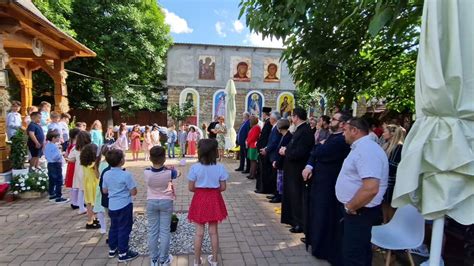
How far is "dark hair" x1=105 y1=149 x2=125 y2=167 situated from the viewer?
372 cm

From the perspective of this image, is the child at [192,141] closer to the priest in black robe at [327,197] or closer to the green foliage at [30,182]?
the green foliage at [30,182]

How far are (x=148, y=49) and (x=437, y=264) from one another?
20926mm

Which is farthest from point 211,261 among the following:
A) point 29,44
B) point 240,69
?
point 240,69

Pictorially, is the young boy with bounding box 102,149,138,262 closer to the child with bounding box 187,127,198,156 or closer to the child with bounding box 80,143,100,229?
the child with bounding box 80,143,100,229

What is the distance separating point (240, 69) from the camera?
76.3 feet

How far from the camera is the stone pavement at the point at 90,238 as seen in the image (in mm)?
3816

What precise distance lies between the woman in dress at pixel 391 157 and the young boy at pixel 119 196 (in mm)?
3394

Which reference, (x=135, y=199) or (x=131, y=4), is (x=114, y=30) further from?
(x=135, y=199)

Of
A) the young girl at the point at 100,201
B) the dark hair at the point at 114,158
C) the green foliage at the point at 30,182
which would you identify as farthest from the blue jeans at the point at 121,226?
the green foliage at the point at 30,182

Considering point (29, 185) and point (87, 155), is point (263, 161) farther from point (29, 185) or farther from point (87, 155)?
point (29, 185)

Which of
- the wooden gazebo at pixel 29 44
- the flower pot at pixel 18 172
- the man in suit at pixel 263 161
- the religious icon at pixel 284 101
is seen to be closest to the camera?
the wooden gazebo at pixel 29 44

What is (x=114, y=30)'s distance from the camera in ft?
66.5

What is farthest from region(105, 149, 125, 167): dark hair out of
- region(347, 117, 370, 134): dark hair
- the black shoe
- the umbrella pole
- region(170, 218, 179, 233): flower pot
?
the umbrella pole

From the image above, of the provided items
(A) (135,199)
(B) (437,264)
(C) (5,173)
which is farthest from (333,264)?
(C) (5,173)
